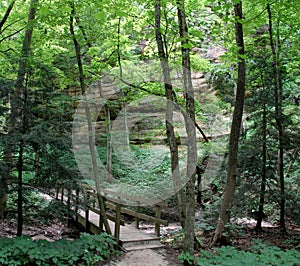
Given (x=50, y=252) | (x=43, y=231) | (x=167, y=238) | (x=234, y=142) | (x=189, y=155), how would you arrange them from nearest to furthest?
(x=50, y=252) → (x=189, y=155) → (x=234, y=142) → (x=43, y=231) → (x=167, y=238)

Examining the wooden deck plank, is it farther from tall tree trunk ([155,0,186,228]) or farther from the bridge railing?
tall tree trunk ([155,0,186,228])

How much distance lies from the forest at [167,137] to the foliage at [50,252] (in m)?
0.02

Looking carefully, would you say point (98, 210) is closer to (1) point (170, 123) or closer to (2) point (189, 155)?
(1) point (170, 123)

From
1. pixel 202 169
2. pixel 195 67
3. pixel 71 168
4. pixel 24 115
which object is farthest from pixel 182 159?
pixel 24 115

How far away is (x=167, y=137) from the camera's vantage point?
6.81 m

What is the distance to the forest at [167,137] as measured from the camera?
508 cm

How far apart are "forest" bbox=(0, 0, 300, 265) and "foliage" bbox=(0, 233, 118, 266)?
20 millimetres

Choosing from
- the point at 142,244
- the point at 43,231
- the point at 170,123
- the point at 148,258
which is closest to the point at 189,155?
the point at 170,123

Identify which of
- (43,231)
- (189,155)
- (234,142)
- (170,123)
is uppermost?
(170,123)

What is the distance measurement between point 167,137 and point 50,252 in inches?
137

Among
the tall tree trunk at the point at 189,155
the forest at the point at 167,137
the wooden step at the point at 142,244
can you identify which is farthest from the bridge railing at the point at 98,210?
the tall tree trunk at the point at 189,155

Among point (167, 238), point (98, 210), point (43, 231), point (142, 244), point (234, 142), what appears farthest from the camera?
point (167, 238)

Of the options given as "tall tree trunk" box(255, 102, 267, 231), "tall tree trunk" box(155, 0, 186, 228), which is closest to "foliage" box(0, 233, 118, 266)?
"tall tree trunk" box(155, 0, 186, 228)

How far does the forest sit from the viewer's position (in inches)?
200
